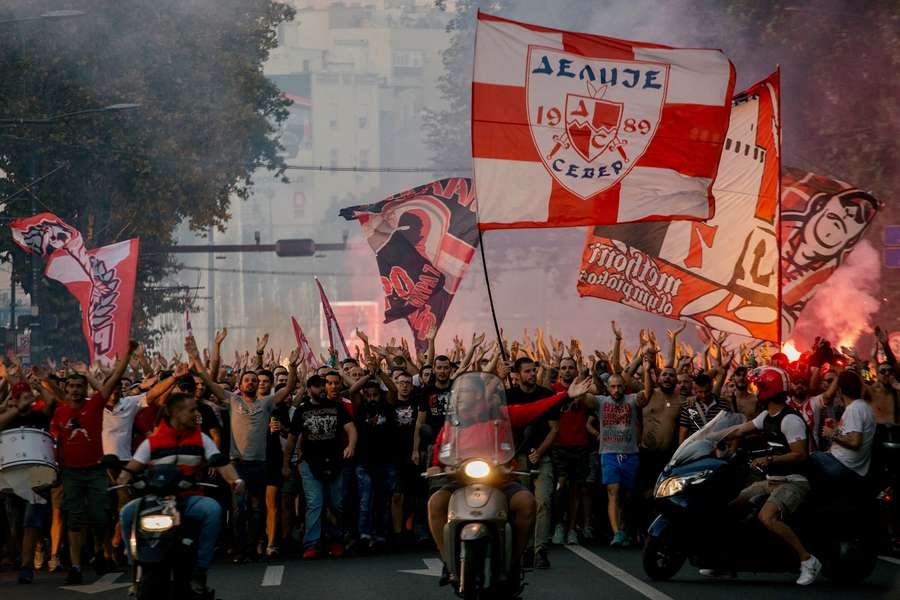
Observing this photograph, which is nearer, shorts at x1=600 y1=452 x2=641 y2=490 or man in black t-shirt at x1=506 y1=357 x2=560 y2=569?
man in black t-shirt at x1=506 y1=357 x2=560 y2=569

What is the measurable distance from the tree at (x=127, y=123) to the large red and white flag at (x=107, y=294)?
31.0ft

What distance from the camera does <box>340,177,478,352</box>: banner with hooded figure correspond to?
2392 cm

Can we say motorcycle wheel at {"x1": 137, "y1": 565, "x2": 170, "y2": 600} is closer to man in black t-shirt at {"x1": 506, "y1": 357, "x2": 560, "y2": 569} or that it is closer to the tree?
man in black t-shirt at {"x1": 506, "y1": 357, "x2": 560, "y2": 569}

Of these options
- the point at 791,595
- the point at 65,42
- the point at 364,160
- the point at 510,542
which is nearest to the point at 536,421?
the point at 510,542

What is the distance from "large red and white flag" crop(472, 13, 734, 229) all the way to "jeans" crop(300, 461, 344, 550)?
2795mm

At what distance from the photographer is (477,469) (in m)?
10.4

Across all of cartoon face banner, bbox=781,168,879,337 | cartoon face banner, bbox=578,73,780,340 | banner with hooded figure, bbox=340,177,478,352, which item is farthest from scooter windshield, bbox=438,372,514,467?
banner with hooded figure, bbox=340,177,478,352

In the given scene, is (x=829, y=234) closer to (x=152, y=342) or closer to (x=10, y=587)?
(x=10, y=587)

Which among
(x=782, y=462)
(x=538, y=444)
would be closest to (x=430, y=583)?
(x=538, y=444)

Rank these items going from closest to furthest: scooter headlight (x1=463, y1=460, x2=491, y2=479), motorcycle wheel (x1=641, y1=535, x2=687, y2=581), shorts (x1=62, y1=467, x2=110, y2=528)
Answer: scooter headlight (x1=463, y1=460, x2=491, y2=479), motorcycle wheel (x1=641, y1=535, x2=687, y2=581), shorts (x1=62, y1=467, x2=110, y2=528)

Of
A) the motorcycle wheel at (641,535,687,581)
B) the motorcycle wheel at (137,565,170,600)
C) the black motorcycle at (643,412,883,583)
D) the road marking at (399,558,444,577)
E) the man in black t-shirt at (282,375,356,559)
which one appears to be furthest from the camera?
the man in black t-shirt at (282,375,356,559)

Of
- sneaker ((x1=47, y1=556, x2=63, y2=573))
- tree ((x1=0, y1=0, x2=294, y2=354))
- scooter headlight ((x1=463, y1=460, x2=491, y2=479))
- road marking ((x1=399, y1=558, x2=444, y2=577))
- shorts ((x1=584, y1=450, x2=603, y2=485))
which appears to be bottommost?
sneaker ((x1=47, y1=556, x2=63, y2=573))

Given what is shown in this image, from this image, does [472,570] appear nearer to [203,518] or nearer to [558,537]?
[203,518]

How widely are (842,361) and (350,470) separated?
673cm
